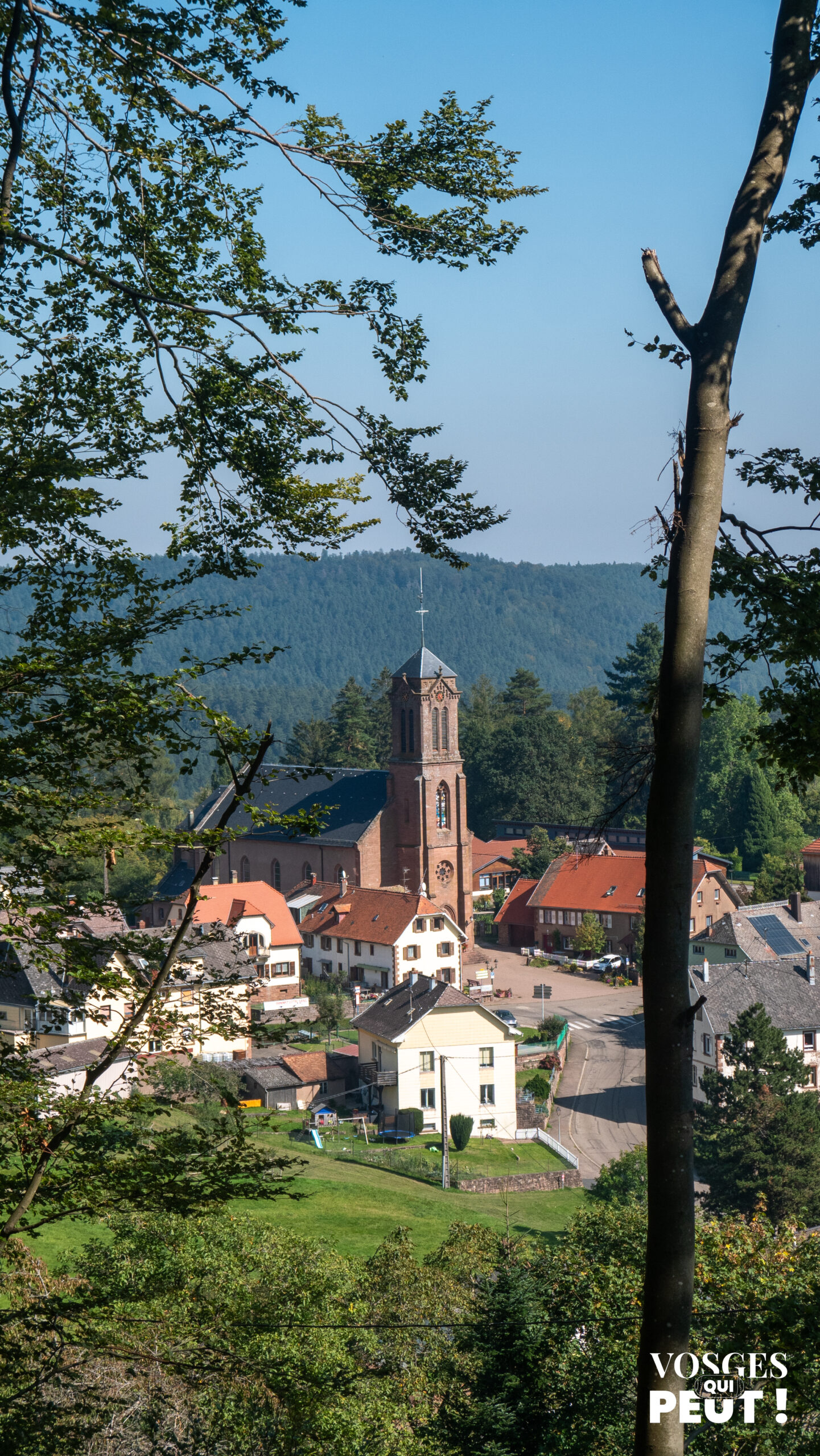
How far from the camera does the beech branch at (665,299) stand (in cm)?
605

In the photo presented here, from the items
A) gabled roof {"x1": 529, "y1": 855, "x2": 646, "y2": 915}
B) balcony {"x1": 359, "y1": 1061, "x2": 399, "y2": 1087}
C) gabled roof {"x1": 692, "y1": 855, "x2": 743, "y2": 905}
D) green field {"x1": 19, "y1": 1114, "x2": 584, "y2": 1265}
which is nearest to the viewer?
green field {"x1": 19, "y1": 1114, "x2": 584, "y2": 1265}

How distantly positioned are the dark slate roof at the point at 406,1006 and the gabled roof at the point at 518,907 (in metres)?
26.2

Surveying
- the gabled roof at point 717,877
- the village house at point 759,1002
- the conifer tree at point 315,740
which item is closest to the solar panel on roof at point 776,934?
the village house at point 759,1002

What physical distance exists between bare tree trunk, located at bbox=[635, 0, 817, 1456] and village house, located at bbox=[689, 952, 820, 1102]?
36158 mm

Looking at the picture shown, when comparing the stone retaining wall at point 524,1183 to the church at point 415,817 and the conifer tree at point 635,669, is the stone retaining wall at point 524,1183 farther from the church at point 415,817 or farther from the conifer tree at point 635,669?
the conifer tree at point 635,669

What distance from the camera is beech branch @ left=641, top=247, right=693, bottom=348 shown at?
6.05 metres

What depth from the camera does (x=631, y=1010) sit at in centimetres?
5409

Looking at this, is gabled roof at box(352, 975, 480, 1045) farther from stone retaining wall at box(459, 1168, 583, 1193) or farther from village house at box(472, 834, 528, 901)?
village house at box(472, 834, 528, 901)

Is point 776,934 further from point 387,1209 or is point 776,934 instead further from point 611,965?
point 387,1209

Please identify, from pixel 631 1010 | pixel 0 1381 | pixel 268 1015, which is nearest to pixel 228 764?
pixel 0 1381

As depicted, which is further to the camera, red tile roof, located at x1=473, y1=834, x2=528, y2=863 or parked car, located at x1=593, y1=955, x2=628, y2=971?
red tile roof, located at x1=473, y1=834, x2=528, y2=863

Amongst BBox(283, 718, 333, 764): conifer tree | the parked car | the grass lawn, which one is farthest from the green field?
BBox(283, 718, 333, 764): conifer tree

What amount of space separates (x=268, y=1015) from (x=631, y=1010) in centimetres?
1588

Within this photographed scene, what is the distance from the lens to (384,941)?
55.1 meters
